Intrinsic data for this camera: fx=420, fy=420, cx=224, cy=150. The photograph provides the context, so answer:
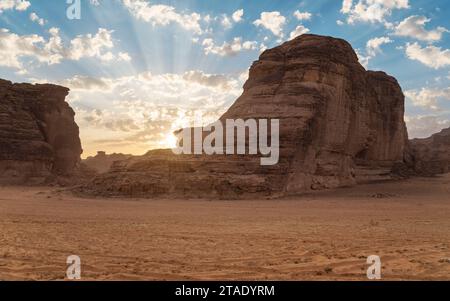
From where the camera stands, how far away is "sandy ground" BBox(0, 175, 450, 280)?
7945 mm

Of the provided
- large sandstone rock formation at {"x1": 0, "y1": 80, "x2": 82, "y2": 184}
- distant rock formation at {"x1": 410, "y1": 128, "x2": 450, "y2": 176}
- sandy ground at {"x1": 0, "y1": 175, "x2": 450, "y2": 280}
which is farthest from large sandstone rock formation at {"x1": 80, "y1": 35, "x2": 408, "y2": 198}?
large sandstone rock formation at {"x1": 0, "y1": 80, "x2": 82, "y2": 184}

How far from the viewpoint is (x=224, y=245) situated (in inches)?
432

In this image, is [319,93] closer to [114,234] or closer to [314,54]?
[314,54]

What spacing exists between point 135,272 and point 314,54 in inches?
1274

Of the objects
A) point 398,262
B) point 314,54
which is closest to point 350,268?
point 398,262

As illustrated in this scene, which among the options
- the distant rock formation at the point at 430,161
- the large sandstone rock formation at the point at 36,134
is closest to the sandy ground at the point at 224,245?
the distant rock formation at the point at 430,161

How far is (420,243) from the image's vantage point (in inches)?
439

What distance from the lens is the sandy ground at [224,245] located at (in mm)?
7945

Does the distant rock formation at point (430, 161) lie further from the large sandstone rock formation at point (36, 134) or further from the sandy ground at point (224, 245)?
the large sandstone rock formation at point (36, 134)

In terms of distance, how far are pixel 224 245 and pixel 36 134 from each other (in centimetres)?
5020

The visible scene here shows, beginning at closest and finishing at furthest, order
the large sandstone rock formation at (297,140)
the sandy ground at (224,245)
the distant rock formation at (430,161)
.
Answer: the sandy ground at (224,245), the large sandstone rock formation at (297,140), the distant rock formation at (430,161)

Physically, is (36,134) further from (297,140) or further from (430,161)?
(430,161)

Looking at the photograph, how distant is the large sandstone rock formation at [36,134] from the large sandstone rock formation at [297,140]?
23.1 meters

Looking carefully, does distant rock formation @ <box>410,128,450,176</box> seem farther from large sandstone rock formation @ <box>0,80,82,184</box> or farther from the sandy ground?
large sandstone rock formation @ <box>0,80,82,184</box>
